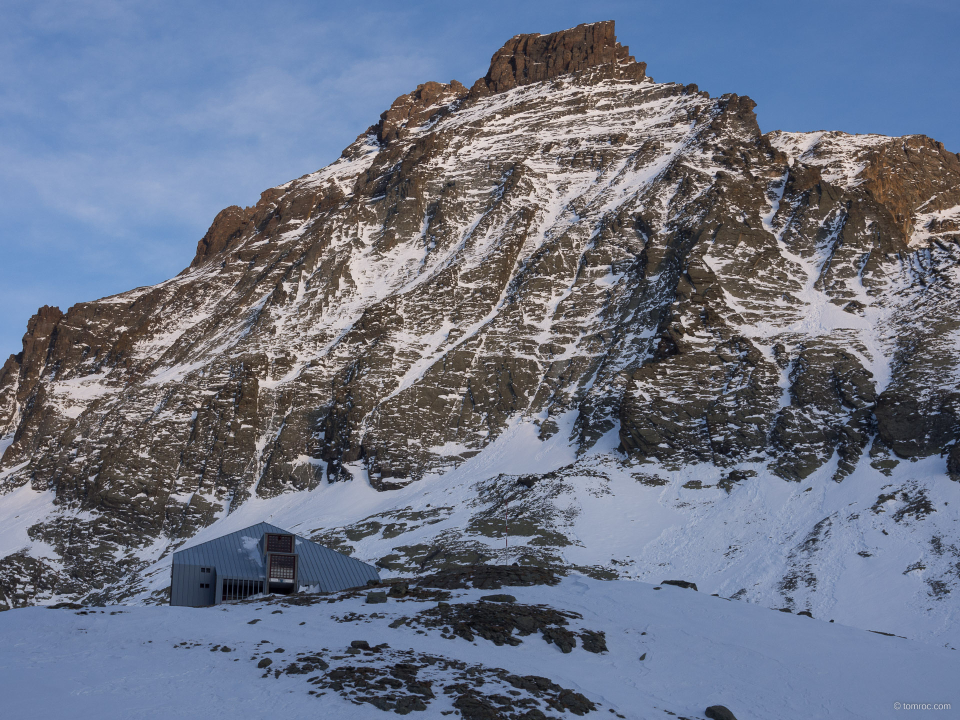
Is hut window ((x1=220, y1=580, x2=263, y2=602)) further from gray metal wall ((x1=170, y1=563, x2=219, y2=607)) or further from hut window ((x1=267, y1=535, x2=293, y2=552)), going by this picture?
hut window ((x1=267, y1=535, x2=293, y2=552))

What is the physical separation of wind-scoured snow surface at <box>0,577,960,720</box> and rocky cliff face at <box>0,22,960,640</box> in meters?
47.2

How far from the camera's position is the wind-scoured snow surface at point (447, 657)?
81.4ft

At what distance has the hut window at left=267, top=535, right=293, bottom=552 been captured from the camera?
56.7 m

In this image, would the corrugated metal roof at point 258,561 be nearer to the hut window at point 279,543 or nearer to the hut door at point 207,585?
the hut door at point 207,585

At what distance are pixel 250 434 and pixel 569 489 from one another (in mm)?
69735

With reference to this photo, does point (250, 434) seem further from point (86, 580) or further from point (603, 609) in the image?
point (603, 609)

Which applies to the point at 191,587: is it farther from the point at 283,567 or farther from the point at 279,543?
the point at 279,543

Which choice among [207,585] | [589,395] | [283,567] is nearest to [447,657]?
[283,567]

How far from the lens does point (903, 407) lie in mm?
113688

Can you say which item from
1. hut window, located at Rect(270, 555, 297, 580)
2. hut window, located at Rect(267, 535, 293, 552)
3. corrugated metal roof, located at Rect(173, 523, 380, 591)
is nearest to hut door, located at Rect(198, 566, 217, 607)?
corrugated metal roof, located at Rect(173, 523, 380, 591)

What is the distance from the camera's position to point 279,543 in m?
57.0

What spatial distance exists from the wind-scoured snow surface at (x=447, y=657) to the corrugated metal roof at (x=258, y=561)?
50.2ft

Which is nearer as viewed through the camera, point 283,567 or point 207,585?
point 207,585

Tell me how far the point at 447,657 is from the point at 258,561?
28602mm
